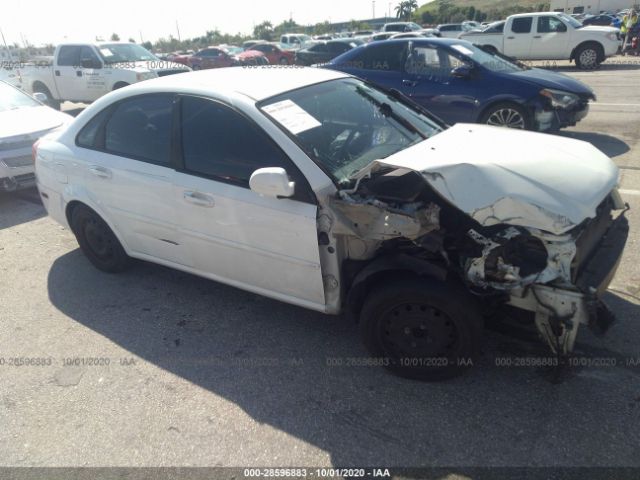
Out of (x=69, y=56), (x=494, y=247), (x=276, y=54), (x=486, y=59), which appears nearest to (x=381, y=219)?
(x=494, y=247)

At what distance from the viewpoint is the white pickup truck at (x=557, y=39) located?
1563 centimetres

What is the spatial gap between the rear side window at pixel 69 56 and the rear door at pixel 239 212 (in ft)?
34.7

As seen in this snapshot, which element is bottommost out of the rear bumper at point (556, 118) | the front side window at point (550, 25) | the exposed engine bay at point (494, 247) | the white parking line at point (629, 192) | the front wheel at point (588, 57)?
the front wheel at point (588, 57)

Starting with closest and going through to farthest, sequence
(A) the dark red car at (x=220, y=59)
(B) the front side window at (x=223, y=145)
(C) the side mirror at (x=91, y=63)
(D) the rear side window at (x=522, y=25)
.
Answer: (B) the front side window at (x=223, y=145)
(C) the side mirror at (x=91, y=63)
(D) the rear side window at (x=522, y=25)
(A) the dark red car at (x=220, y=59)

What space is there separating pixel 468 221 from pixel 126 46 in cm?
1158

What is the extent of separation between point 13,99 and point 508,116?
7.38 metres

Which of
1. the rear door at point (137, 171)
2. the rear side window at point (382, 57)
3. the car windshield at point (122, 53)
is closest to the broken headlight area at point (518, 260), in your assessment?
the rear door at point (137, 171)

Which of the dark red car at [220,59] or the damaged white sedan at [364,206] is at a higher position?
the damaged white sedan at [364,206]

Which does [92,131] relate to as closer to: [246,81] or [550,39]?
[246,81]

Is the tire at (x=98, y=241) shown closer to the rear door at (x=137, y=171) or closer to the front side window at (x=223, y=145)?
the rear door at (x=137, y=171)

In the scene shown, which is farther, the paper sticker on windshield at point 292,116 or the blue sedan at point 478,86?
the blue sedan at point 478,86

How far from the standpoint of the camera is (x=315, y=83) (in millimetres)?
3301

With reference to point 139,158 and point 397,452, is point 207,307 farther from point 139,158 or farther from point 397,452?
point 397,452

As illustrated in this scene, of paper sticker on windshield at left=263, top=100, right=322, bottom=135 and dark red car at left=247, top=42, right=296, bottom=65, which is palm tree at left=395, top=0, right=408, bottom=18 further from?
paper sticker on windshield at left=263, top=100, right=322, bottom=135
